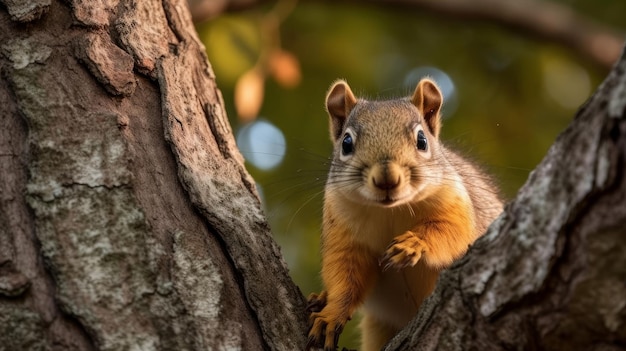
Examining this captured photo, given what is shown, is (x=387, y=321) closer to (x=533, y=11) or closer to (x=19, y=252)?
(x=19, y=252)

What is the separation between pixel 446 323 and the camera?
2.41 m

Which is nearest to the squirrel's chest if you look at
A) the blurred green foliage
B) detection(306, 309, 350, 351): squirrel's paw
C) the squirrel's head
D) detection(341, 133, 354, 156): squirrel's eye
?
the squirrel's head

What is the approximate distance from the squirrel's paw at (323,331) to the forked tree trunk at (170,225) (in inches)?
2.1

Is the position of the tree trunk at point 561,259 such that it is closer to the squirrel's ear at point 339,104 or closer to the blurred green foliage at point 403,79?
the squirrel's ear at point 339,104

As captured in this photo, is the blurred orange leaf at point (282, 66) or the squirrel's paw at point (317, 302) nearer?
the squirrel's paw at point (317, 302)

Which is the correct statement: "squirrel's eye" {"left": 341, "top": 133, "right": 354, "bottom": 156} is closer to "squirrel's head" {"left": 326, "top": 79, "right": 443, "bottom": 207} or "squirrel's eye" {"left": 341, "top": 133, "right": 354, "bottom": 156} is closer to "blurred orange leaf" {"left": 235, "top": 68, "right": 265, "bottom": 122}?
"squirrel's head" {"left": 326, "top": 79, "right": 443, "bottom": 207}

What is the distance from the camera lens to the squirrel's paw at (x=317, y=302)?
331 centimetres

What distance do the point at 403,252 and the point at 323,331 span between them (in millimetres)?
463

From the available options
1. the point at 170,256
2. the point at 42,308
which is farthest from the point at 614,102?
the point at 42,308

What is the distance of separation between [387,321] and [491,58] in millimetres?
3757

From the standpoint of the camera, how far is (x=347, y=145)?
3893 millimetres

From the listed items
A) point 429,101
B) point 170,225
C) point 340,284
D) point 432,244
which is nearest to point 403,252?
point 432,244

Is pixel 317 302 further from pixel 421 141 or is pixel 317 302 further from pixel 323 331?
pixel 421 141

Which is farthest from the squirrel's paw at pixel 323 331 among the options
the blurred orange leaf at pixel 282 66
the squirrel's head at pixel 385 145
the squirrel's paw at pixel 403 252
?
the blurred orange leaf at pixel 282 66
